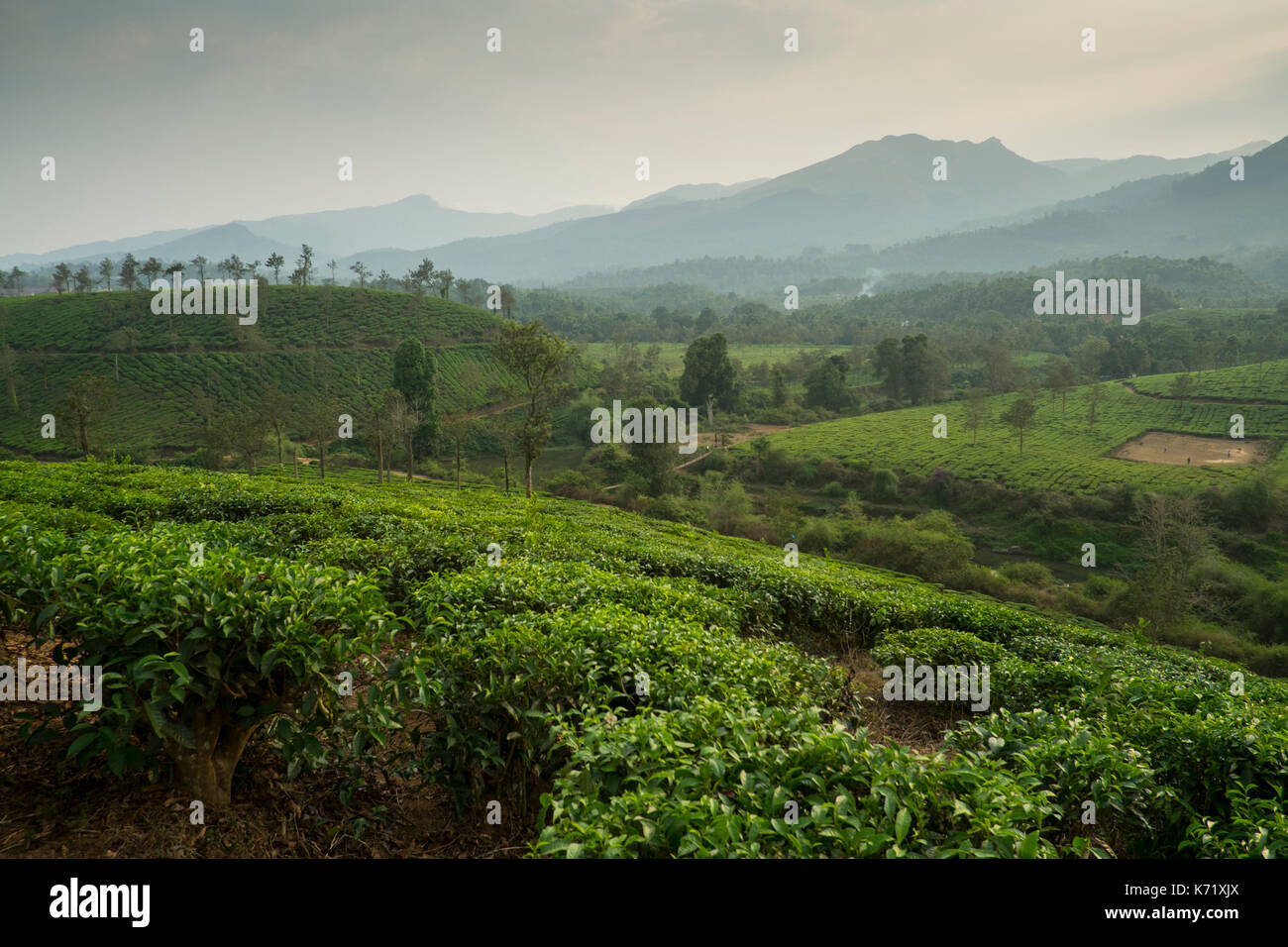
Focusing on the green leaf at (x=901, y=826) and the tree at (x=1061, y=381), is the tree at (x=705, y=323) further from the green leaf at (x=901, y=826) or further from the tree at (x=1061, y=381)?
the green leaf at (x=901, y=826)

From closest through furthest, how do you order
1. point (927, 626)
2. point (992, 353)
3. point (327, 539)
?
point (327, 539)
point (927, 626)
point (992, 353)

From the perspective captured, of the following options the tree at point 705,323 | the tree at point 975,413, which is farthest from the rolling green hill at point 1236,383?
the tree at point 705,323

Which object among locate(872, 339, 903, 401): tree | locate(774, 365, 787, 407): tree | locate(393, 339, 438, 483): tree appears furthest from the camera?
locate(872, 339, 903, 401): tree

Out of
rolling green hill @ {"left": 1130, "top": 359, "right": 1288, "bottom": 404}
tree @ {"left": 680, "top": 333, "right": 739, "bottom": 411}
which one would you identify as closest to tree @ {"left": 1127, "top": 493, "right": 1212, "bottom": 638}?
rolling green hill @ {"left": 1130, "top": 359, "right": 1288, "bottom": 404}

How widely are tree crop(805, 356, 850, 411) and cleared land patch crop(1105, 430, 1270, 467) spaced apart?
98.4 ft

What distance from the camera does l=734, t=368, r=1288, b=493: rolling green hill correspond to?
53.4 meters

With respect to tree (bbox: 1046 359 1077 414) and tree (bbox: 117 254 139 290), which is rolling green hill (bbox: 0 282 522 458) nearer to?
tree (bbox: 117 254 139 290)

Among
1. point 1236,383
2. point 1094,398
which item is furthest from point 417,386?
point 1236,383

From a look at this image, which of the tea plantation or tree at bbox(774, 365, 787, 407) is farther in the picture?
tree at bbox(774, 365, 787, 407)

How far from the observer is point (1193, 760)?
442cm

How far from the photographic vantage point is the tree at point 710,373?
77.6 m
